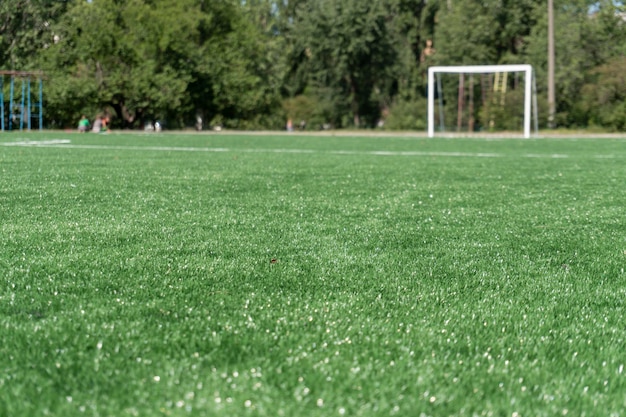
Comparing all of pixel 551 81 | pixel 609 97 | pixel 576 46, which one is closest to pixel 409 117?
pixel 551 81

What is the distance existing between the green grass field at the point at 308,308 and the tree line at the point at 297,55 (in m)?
34.3

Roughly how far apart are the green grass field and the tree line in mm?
34324

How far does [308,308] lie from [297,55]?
184 ft

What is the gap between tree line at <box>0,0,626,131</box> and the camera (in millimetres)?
44969

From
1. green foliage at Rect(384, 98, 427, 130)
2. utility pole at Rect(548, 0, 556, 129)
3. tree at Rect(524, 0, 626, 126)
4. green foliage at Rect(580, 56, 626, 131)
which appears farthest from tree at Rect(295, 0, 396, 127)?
green foliage at Rect(580, 56, 626, 131)

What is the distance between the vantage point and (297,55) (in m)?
57.8

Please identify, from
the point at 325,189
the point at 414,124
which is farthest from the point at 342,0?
the point at 325,189

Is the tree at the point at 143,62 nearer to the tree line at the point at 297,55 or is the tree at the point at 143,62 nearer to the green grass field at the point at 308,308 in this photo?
the tree line at the point at 297,55

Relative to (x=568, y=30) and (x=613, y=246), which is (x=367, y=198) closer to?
(x=613, y=246)

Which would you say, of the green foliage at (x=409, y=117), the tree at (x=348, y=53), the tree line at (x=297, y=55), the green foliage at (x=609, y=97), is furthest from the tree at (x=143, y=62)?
the green foliage at (x=609, y=97)

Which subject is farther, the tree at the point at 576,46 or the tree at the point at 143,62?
the tree at the point at 143,62

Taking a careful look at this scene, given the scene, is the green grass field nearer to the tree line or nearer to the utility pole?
the tree line

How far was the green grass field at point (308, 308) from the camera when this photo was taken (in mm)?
2307

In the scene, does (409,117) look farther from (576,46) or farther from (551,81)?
(576,46)
